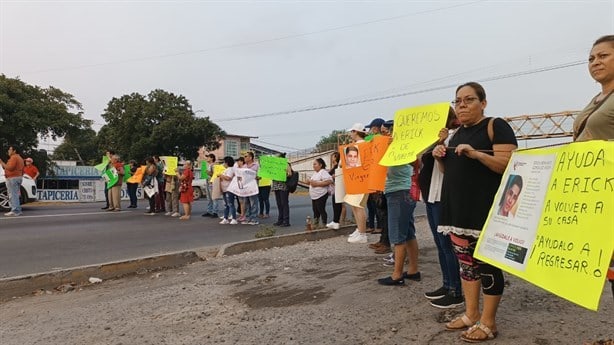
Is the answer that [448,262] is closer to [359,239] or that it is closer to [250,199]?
[359,239]

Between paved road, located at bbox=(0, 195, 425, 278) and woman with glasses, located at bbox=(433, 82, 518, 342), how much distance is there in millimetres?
5361

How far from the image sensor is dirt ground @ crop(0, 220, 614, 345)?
3.52m

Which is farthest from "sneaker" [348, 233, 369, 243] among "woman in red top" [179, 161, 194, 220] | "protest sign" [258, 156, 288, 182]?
"woman in red top" [179, 161, 194, 220]

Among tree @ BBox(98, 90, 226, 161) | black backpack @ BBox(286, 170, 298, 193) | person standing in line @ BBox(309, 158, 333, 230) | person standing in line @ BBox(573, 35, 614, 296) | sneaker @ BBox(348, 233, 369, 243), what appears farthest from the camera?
tree @ BBox(98, 90, 226, 161)

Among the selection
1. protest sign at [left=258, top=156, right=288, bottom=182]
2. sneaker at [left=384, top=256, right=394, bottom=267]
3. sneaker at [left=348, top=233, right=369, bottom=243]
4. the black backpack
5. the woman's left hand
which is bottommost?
sneaker at [left=384, top=256, right=394, bottom=267]

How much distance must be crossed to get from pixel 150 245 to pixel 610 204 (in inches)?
295

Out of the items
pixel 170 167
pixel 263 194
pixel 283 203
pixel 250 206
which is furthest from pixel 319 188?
pixel 170 167

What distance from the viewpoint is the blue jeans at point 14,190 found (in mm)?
12625

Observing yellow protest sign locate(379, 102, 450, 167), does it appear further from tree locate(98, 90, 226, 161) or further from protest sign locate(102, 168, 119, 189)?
tree locate(98, 90, 226, 161)

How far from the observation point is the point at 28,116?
79.1 feet

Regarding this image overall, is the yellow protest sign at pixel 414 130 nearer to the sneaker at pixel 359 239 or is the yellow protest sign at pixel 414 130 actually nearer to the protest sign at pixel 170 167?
the sneaker at pixel 359 239

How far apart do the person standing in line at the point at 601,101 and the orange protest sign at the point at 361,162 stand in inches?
97.1

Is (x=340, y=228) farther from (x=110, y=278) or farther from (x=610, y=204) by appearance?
(x=610, y=204)

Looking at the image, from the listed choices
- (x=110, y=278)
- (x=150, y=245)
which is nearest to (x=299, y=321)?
(x=110, y=278)
